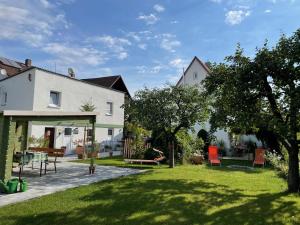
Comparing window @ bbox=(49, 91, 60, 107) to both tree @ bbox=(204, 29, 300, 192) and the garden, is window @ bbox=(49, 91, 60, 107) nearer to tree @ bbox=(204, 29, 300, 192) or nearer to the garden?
the garden

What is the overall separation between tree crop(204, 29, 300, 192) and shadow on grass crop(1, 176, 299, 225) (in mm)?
2181

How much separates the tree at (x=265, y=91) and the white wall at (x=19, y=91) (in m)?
14.8

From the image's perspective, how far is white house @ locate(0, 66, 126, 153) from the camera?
21109 mm

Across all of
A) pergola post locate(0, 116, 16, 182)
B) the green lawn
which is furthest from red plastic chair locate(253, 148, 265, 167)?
pergola post locate(0, 116, 16, 182)

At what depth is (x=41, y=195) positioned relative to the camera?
899cm

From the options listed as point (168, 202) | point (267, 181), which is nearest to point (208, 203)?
point (168, 202)

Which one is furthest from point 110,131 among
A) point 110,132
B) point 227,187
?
point 227,187

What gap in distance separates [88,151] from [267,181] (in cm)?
1383

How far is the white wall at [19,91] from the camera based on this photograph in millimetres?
21062

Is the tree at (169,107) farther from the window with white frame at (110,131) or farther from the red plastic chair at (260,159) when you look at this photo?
the window with white frame at (110,131)

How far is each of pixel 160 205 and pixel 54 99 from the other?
17292 millimetres

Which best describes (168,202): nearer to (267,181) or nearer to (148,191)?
(148,191)

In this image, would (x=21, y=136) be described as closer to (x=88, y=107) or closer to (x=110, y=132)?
(x=88, y=107)

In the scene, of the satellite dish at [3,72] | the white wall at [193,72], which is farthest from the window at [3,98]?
the white wall at [193,72]
